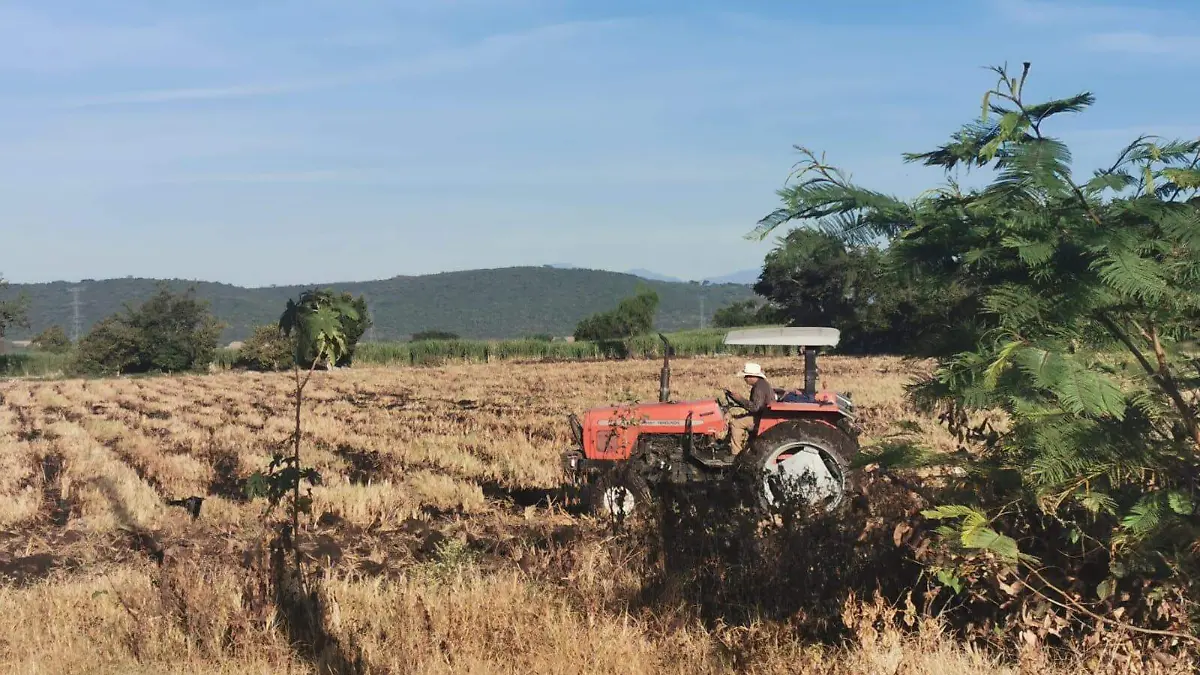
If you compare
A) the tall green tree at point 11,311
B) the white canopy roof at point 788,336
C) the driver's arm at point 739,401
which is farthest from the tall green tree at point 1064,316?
the tall green tree at point 11,311

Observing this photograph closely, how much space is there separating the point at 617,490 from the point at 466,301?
17857 cm

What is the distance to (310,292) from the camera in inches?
203

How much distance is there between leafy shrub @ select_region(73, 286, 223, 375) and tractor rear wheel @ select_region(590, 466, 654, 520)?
37.2m

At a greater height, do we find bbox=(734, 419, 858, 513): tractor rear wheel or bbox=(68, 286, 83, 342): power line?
bbox=(68, 286, 83, 342): power line

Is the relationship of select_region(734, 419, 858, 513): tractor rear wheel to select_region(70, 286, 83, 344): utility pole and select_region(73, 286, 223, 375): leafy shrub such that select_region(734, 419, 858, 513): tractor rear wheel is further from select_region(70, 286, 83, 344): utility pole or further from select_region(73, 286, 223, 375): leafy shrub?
select_region(70, 286, 83, 344): utility pole

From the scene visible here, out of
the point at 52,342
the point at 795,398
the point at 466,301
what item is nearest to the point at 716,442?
the point at 795,398

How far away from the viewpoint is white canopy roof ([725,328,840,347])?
283 inches

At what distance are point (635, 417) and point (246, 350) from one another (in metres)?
37.1

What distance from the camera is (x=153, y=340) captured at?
40656 mm

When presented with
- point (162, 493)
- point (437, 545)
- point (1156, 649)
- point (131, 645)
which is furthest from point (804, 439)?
point (162, 493)

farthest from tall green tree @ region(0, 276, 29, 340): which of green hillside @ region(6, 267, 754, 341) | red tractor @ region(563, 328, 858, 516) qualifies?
green hillside @ region(6, 267, 754, 341)

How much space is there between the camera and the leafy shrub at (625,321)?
5447cm

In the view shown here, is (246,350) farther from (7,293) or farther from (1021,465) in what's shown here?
(1021,465)

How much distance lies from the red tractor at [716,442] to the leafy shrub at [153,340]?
121ft
